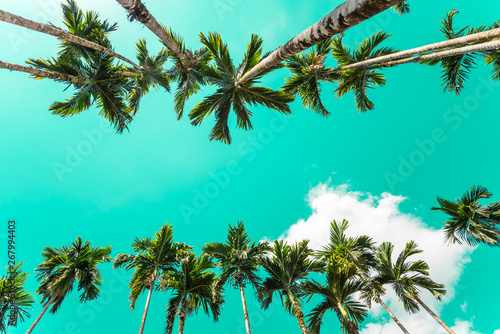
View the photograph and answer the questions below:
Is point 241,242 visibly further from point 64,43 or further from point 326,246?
point 64,43

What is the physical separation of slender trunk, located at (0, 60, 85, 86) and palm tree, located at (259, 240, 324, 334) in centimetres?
1195

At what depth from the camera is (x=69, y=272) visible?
12359 mm

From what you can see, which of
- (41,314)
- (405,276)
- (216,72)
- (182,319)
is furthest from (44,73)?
(405,276)

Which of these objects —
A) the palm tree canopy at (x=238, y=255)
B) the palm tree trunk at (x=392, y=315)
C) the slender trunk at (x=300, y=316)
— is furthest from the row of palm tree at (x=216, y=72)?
the palm tree trunk at (x=392, y=315)

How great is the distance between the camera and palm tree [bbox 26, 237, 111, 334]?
1195cm

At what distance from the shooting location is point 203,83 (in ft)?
36.6

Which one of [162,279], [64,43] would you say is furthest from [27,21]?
[162,279]

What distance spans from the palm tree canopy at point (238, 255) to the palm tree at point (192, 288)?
2.64 ft

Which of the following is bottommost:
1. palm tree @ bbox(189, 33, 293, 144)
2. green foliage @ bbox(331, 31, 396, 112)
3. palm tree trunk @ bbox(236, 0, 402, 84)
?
palm tree trunk @ bbox(236, 0, 402, 84)

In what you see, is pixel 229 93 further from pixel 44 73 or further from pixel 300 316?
pixel 300 316

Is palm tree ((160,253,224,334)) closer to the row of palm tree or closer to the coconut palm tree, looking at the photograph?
the coconut palm tree

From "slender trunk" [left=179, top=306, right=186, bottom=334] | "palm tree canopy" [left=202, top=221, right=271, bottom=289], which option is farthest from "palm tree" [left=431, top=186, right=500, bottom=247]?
"slender trunk" [left=179, top=306, right=186, bottom=334]

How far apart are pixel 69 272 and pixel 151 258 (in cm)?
425

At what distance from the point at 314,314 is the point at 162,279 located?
761 centimetres
